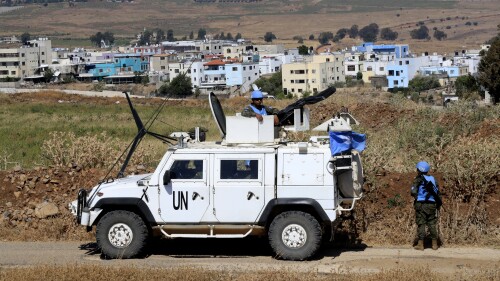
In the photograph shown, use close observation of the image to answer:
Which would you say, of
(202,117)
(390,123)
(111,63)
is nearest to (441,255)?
(390,123)

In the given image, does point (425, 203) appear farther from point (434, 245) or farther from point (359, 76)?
point (359, 76)

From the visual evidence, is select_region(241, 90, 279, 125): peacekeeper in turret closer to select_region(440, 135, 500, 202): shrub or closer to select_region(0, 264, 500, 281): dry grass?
select_region(0, 264, 500, 281): dry grass

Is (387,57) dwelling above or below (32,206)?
above

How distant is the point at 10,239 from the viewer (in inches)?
540

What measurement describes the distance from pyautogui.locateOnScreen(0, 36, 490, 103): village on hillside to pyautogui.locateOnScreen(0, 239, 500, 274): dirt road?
83.4m

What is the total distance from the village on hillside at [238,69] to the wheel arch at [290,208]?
278 feet

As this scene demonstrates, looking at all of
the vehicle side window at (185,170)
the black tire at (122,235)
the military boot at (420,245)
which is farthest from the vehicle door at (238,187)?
the military boot at (420,245)

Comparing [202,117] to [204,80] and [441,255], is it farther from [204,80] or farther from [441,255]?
[204,80]

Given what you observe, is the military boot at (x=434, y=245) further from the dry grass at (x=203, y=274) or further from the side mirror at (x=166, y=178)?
the side mirror at (x=166, y=178)

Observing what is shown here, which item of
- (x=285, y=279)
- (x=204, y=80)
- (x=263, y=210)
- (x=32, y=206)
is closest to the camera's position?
(x=285, y=279)

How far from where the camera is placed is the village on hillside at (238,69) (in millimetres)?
106562

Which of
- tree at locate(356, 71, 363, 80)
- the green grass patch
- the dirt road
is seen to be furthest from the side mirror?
tree at locate(356, 71, 363, 80)

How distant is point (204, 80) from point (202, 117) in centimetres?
7814

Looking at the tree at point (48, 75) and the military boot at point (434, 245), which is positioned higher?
the tree at point (48, 75)
